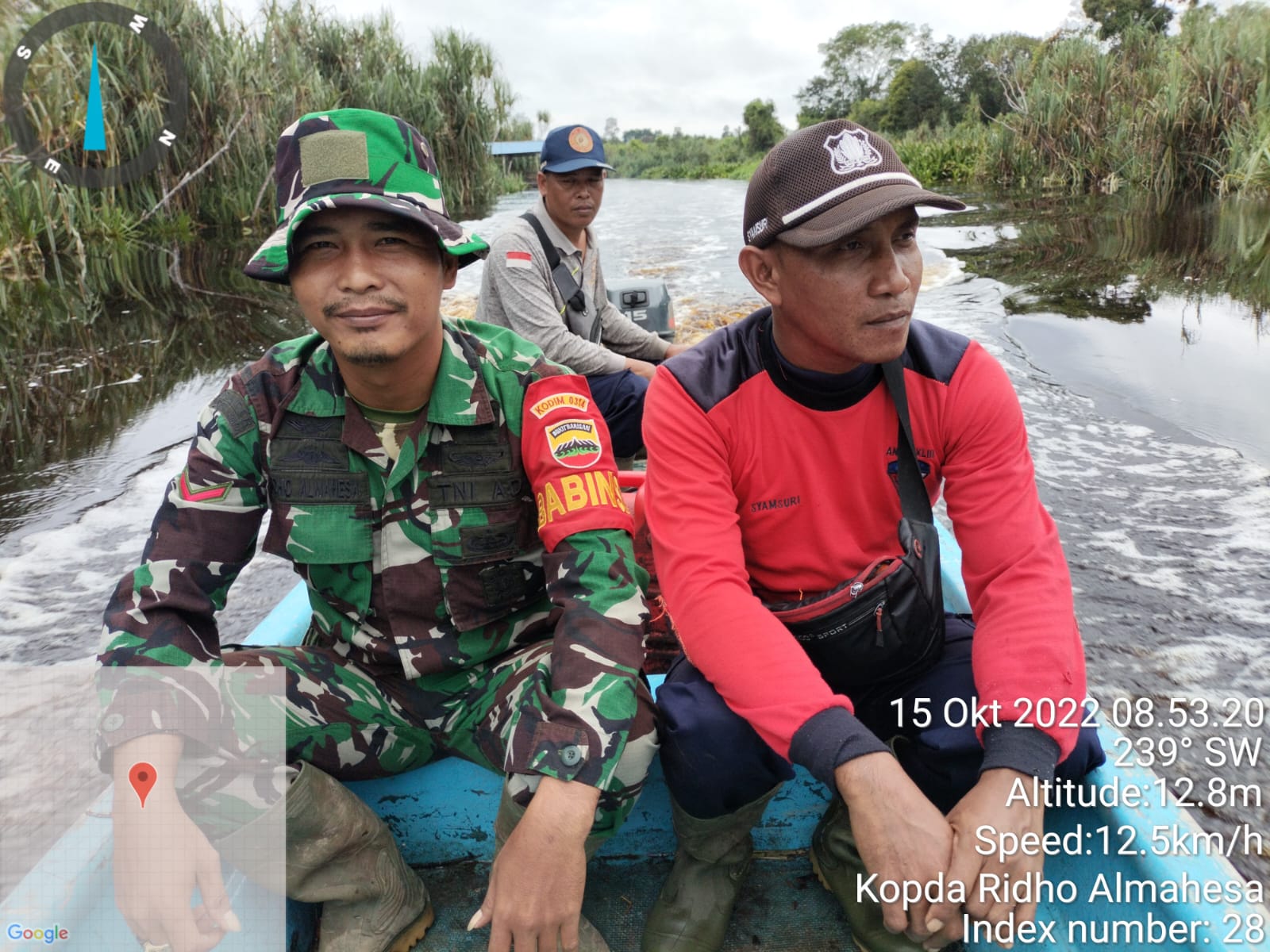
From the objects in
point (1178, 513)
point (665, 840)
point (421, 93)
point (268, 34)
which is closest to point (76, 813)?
point (665, 840)

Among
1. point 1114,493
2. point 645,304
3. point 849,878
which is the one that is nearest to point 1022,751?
point 849,878

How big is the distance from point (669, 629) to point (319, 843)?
98 cm

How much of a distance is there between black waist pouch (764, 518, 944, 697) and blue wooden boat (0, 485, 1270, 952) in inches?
10.5

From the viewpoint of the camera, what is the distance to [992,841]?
3.99 feet

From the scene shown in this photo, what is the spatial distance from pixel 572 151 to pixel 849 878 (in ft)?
9.58

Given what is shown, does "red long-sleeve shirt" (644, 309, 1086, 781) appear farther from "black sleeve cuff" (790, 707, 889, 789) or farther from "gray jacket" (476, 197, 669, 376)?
"gray jacket" (476, 197, 669, 376)

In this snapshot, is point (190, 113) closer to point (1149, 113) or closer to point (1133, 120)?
point (1149, 113)

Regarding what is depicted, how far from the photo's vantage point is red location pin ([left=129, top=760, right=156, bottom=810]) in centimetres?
127

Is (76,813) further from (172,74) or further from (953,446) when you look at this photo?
(172,74)

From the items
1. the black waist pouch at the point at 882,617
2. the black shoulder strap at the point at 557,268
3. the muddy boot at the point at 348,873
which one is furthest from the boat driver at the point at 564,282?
the muddy boot at the point at 348,873

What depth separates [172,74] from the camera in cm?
973

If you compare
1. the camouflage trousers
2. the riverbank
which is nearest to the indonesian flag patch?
the camouflage trousers

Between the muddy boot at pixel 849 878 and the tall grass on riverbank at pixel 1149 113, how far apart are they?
1014 cm

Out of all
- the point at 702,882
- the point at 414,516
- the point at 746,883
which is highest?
the point at 414,516
